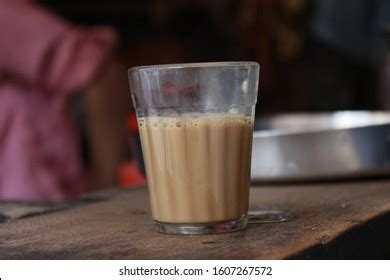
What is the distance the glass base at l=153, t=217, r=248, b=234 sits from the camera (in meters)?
0.81

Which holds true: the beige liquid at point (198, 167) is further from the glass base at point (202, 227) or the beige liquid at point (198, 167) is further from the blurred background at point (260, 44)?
the blurred background at point (260, 44)

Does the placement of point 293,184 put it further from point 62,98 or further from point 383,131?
point 62,98

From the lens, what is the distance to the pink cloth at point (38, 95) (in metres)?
2.12

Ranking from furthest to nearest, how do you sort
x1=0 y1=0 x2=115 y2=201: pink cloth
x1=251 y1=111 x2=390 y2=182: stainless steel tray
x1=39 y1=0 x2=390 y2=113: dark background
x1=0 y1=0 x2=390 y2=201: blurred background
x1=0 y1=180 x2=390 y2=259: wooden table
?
x1=39 y1=0 x2=390 y2=113: dark background < x1=0 y1=0 x2=390 y2=201: blurred background < x1=0 y1=0 x2=115 y2=201: pink cloth < x1=251 y1=111 x2=390 y2=182: stainless steel tray < x1=0 y1=180 x2=390 y2=259: wooden table

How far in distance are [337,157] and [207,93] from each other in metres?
0.50

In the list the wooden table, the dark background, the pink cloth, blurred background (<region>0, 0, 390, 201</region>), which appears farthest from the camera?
the dark background

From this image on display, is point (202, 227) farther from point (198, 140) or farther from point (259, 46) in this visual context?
point (259, 46)

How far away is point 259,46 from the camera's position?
400cm

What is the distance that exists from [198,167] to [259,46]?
10.6 ft

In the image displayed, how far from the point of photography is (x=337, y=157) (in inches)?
49.8

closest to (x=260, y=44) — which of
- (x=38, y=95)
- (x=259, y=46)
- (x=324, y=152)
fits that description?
(x=259, y=46)

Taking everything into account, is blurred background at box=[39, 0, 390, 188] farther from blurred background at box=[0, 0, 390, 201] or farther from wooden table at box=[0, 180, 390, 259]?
wooden table at box=[0, 180, 390, 259]

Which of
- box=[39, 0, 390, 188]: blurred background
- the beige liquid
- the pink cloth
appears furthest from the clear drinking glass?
box=[39, 0, 390, 188]: blurred background
